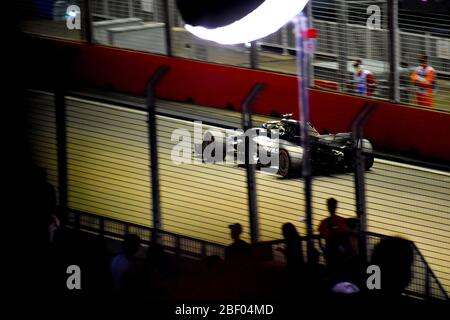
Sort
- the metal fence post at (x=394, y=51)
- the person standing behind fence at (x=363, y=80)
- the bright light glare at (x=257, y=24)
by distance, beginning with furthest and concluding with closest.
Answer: the person standing behind fence at (x=363, y=80) → the metal fence post at (x=394, y=51) → the bright light glare at (x=257, y=24)

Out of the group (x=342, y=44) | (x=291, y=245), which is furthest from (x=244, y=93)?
(x=291, y=245)

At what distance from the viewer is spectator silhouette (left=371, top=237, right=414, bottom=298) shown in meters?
7.19

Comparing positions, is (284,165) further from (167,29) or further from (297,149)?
(167,29)

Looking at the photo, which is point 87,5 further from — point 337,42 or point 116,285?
point 116,285

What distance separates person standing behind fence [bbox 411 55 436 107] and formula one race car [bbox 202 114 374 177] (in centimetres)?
66

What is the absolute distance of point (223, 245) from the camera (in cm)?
871

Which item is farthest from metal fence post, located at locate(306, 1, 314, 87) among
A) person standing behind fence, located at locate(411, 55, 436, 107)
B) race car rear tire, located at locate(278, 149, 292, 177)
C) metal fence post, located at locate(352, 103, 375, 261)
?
metal fence post, located at locate(352, 103, 375, 261)

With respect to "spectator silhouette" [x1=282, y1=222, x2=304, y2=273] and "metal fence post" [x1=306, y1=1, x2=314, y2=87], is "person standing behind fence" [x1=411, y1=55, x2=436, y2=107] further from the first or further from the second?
"spectator silhouette" [x1=282, y1=222, x2=304, y2=273]

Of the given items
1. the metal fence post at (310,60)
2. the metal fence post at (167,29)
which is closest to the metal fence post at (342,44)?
the metal fence post at (310,60)

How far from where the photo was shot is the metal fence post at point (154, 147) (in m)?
8.78

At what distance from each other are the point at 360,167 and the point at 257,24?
106 inches

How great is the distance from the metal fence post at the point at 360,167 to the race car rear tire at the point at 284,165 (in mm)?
1207

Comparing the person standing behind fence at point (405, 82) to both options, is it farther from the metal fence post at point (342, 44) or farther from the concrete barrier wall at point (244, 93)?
the metal fence post at point (342, 44)

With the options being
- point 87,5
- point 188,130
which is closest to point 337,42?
point 188,130
